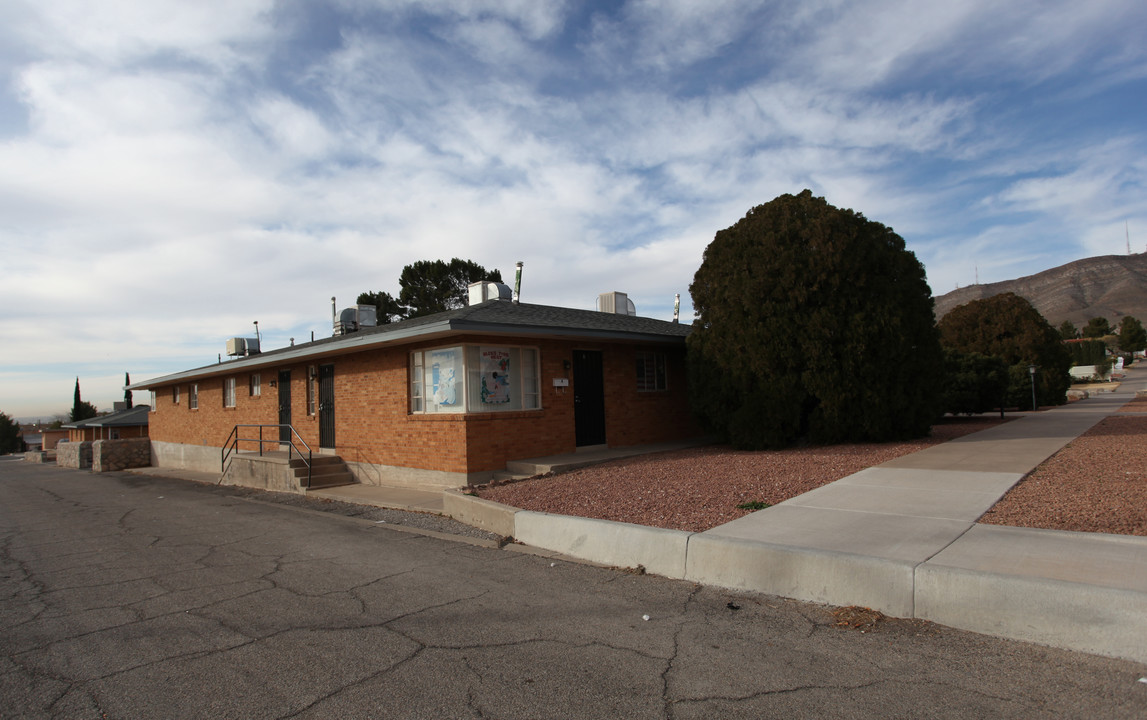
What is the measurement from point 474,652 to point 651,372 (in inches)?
445

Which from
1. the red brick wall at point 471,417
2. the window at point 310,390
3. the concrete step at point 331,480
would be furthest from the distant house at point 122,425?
the concrete step at point 331,480

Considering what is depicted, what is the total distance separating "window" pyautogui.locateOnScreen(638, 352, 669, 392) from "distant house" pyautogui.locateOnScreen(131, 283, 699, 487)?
0.02 metres

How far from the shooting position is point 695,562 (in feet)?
19.0

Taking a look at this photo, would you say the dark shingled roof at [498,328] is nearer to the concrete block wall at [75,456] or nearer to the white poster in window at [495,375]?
the white poster in window at [495,375]

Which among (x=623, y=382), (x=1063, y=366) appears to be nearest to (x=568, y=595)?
(x=623, y=382)

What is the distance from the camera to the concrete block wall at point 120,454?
78.1ft

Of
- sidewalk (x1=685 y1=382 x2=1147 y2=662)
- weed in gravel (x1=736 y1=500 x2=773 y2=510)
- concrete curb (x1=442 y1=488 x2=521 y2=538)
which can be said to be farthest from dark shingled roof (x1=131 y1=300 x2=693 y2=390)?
sidewalk (x1=685 y1=382 x2=1147 y2=662)

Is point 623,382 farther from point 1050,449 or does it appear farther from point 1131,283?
point 1131,283

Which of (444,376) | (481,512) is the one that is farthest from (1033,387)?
(481,512)

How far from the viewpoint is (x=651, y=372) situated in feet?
49.8

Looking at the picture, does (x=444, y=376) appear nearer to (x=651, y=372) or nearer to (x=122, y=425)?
(x=651, y=372)

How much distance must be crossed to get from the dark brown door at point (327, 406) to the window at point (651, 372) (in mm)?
6883

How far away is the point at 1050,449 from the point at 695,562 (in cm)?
823

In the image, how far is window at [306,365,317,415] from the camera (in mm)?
15492
